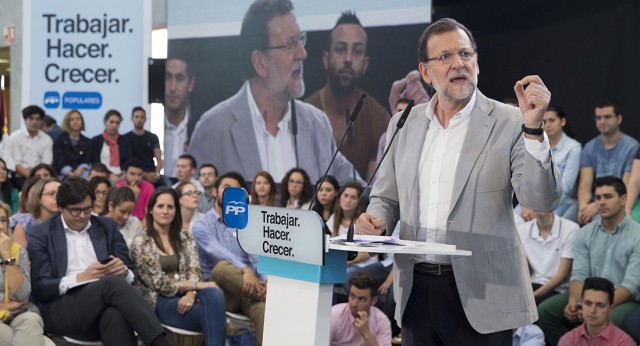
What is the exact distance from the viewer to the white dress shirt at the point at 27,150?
9.20m

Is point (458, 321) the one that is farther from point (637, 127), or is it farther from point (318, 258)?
point (637, 127)

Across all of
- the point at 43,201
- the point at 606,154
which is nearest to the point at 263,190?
the point at 43,201

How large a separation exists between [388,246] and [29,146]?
771cm

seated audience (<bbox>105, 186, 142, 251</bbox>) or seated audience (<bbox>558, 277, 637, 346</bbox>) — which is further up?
seated audience (<bbox>105, 186, 142, 251</bbox>)

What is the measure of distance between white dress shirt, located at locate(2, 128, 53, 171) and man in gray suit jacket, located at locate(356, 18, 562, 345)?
23.8 feet

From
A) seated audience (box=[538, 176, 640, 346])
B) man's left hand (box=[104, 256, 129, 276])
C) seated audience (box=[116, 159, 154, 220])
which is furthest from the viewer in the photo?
seated audience (box=[116, 159, 154, 220])

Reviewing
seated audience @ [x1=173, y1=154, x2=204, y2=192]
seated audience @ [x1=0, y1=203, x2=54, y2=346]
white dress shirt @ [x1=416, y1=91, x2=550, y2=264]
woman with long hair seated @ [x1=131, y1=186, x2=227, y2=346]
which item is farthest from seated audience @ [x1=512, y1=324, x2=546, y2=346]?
seated audience @ [x1=173, y1=154, x2=204, y2=192]

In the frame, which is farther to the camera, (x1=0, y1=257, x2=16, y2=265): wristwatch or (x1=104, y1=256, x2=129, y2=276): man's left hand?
(x1=104, y1=256, x2=129, y2=276): man's left hand

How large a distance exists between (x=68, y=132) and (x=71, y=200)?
13.9ft

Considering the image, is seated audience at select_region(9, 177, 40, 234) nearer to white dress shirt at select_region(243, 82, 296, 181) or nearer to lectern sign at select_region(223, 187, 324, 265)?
white dress shirt at select_region(243, 82, 296, 181)

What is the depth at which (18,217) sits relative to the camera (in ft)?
20.4

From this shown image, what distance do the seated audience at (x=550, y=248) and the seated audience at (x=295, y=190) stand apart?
176 cm

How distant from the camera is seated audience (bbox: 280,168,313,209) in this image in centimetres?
725

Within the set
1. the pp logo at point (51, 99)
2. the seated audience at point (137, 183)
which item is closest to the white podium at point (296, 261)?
the seated audience at point (137, 183)
